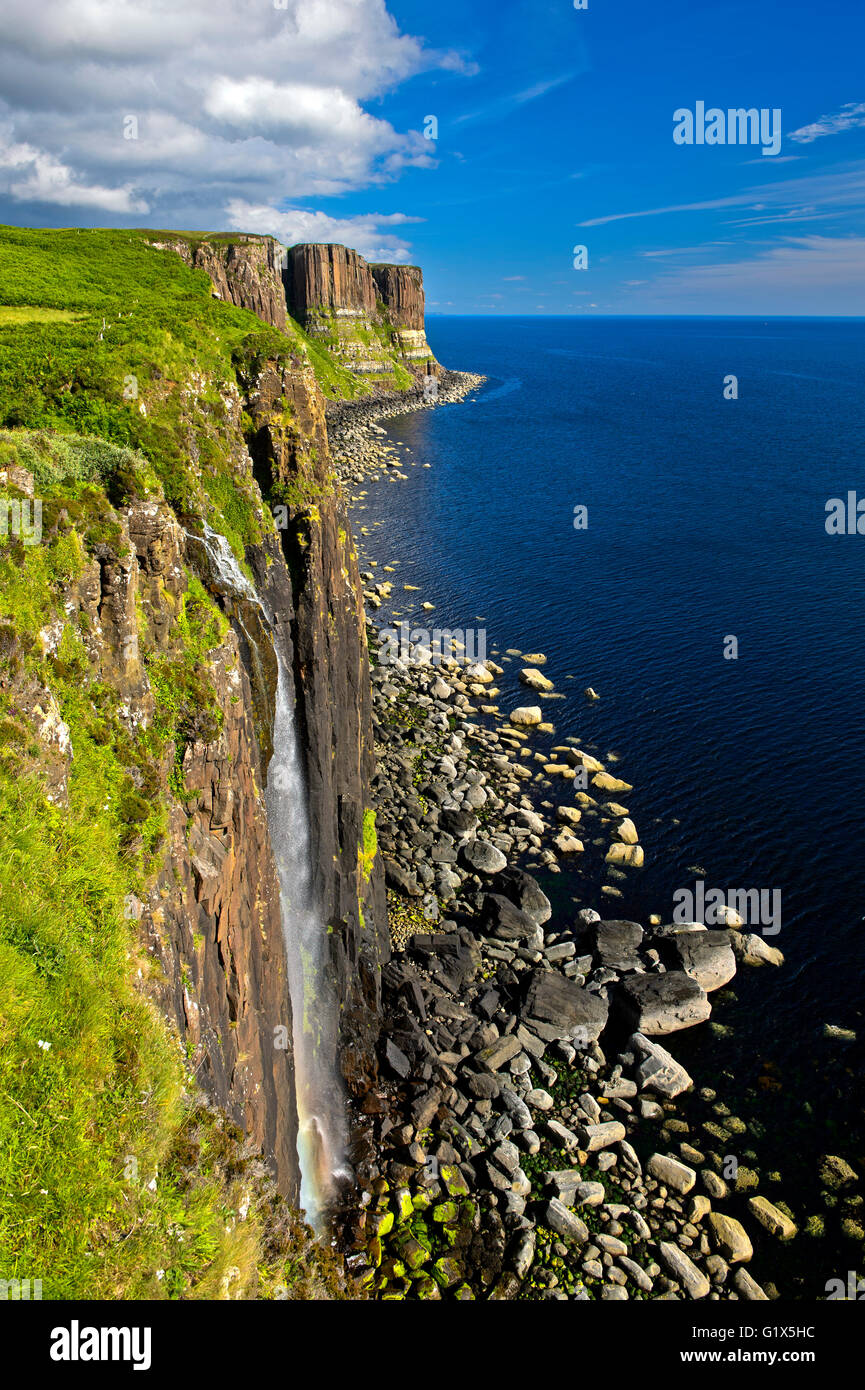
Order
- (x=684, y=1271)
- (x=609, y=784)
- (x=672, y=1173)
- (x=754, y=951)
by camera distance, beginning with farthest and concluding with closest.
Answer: (x=609, y=784), (x=754, y=951), (x=672, y=1173), (x=684, y=1271)

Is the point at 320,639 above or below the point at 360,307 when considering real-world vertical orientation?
below

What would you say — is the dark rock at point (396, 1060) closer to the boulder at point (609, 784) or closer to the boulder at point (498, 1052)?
the boulder at point (498, 1052)

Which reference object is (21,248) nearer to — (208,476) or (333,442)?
(208,476)

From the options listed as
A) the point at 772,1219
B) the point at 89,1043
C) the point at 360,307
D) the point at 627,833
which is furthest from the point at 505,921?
the point at 360,307

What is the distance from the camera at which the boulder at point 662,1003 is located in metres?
28.6

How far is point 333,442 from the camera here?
4747 inches

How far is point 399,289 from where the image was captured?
174m

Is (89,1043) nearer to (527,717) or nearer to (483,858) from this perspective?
(483,858)

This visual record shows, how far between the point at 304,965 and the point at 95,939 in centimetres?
1384

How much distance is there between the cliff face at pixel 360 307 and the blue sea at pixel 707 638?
44.9 metres

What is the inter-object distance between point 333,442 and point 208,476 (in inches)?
4177

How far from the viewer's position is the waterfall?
22.8 m

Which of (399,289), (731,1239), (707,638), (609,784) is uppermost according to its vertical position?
(399,289)

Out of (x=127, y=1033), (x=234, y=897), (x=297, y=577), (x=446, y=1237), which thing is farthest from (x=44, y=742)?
(x=446, y=1237)
